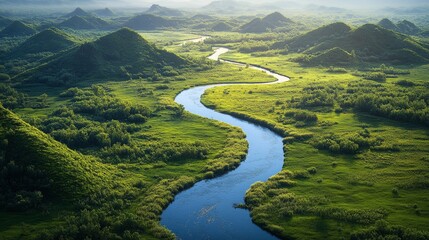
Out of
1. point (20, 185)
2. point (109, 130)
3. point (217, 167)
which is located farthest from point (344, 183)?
point (20, 185)

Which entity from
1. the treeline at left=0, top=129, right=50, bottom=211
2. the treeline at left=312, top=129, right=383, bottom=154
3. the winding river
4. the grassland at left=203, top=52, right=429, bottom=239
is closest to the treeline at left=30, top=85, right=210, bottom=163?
the winding river

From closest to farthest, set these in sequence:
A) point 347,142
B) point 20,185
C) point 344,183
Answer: point 20,185
point 344,183
point 347,142

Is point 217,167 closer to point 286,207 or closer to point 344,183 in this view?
point 286,207

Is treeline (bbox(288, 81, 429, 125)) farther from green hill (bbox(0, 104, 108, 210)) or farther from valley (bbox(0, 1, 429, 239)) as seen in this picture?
green hill (bbox(0, 104, 108, 210))

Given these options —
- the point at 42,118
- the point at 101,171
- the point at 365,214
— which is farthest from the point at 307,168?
the point at 42,118

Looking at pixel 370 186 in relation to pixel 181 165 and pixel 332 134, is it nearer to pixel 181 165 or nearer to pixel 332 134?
pixel 332 134

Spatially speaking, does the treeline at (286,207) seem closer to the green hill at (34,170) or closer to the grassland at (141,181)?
the grassland at (141,181)

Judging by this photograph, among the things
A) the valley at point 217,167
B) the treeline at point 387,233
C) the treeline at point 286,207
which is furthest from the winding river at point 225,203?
the treeline at point 387,233
